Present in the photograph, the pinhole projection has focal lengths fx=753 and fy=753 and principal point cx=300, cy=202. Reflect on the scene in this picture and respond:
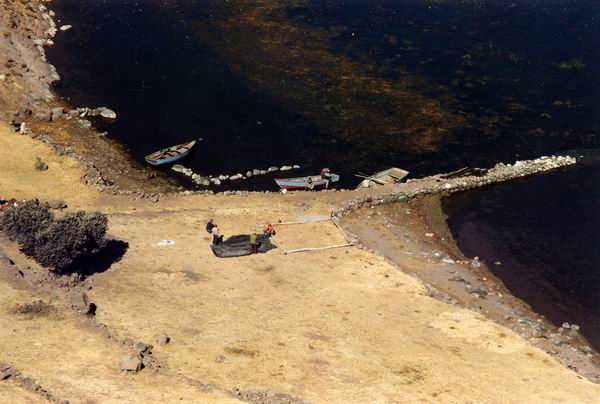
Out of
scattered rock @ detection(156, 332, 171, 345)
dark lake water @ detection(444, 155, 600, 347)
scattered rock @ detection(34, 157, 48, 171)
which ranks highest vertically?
scattered rock @ detection(156, 332, 171, 345)

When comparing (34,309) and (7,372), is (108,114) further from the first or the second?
(7,372)

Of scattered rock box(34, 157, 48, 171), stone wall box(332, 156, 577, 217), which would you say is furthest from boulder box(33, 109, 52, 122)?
stone wall box(332, 156, 577, 217)

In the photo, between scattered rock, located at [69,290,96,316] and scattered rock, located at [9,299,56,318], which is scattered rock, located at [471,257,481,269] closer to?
scattered rock, located at [69,290,96,316]

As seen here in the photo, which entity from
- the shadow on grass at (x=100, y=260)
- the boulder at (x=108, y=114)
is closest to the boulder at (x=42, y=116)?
the boulder at (x=108, y=114)

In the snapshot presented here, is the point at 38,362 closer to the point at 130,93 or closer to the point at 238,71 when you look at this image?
the point at 130,93

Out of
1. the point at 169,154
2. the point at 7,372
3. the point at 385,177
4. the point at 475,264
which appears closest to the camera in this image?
the point at 7,372

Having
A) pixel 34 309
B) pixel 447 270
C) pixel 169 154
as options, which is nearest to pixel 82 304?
pixel 34 309
